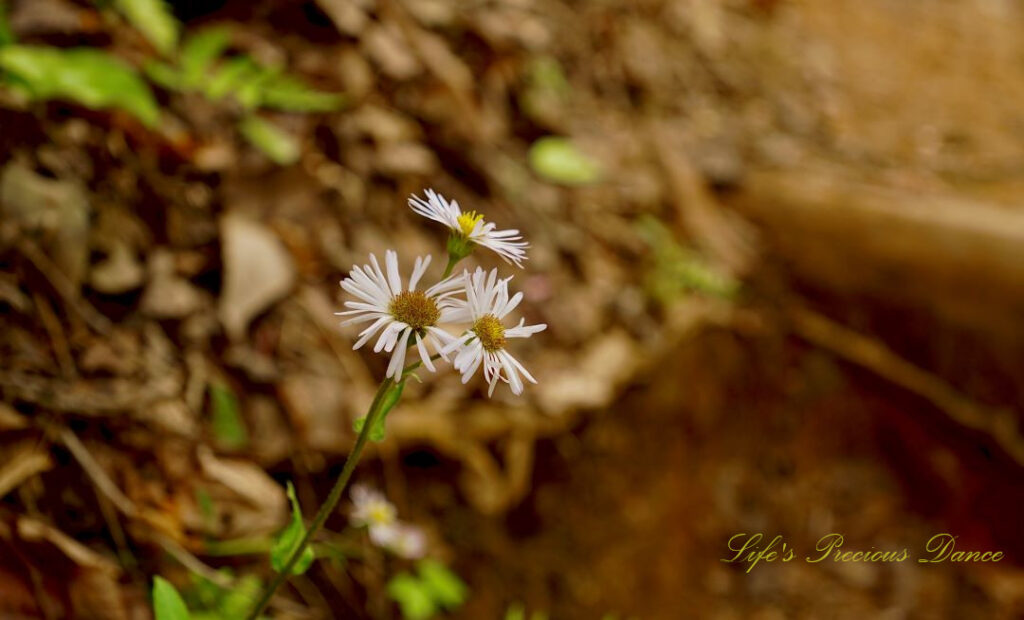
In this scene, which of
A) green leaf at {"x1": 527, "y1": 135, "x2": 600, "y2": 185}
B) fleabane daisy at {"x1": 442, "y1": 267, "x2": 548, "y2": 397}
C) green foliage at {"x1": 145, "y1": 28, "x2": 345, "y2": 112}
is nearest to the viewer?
fleabane daisy at {"x1": 442, "y1": 267, "x2": 548, "y2": 397}

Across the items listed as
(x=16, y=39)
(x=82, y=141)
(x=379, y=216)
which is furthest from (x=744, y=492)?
(x=16, y=39)

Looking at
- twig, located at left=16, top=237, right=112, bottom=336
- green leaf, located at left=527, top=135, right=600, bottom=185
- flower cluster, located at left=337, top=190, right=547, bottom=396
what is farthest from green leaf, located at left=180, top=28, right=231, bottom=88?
flower cluster, located at left=337, top=190, right=547, bottom=396

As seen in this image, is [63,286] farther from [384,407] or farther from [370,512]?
[384,407]

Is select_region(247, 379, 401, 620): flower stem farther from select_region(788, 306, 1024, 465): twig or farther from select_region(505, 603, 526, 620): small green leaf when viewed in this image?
select_region(788, 306, 1024, 465): twig

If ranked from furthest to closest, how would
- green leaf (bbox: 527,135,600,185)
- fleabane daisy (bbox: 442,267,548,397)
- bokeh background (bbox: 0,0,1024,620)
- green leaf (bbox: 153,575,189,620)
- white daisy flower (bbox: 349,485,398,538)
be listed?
1. green leaf (bbox: 527,135,600,185)
2. white daisy flower (bbox: 349,485,398,538)
3. bokeh background (bbox: 0,0,1024,620)
4. green leaf (bbox: 153,575,189,620)
5. fleabane daisy (bbox: 442,267,548,397)

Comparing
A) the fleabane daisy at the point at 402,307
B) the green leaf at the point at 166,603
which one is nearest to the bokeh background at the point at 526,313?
the green leaf at the point at 166,603

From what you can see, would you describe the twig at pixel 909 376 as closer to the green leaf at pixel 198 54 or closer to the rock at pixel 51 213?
the green leaf at pixel 198 54

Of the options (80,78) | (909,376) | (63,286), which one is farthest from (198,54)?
(909,376)
